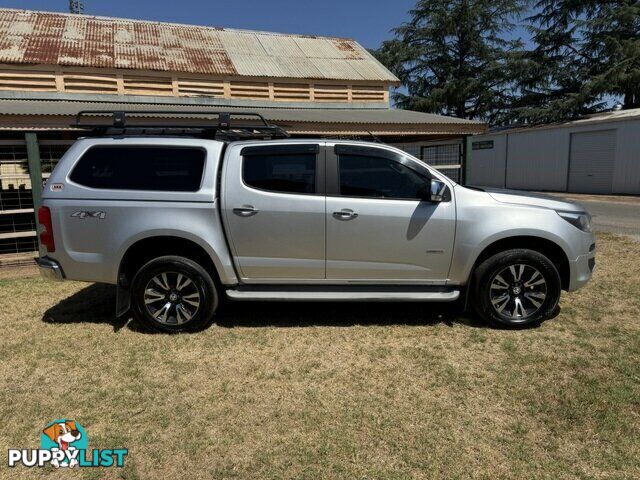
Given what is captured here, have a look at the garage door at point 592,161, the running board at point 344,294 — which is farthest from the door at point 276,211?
the garage door at point 592,161

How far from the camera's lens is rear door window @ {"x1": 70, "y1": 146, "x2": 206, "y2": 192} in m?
4.37

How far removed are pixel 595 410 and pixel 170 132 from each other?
4707mm

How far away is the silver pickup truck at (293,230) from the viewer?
428cm

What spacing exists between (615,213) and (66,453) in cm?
1504

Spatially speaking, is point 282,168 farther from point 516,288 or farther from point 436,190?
point 516,288

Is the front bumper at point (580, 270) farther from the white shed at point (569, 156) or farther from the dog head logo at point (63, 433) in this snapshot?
the white shed at point (569, 156)

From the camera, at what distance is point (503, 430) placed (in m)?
2.89

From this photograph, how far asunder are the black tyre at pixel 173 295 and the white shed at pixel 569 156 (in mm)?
19996

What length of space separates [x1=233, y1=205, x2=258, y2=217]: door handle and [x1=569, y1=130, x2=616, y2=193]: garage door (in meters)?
20.0

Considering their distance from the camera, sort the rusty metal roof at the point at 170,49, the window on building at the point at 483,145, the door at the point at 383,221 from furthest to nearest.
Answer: the window on building at the point at 483,145, the rusty metal roof at the point at 170,49, the door at the point at 383,221

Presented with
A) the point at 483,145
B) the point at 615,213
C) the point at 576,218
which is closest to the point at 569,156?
the point at 483,145

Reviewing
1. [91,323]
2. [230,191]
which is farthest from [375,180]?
[91,323]

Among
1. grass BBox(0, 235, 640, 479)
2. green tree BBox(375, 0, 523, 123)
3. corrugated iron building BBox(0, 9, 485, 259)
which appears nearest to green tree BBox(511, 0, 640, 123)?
green tree BBox(375, 0, 523, 123)

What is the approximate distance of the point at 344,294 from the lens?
4375 millimetres
